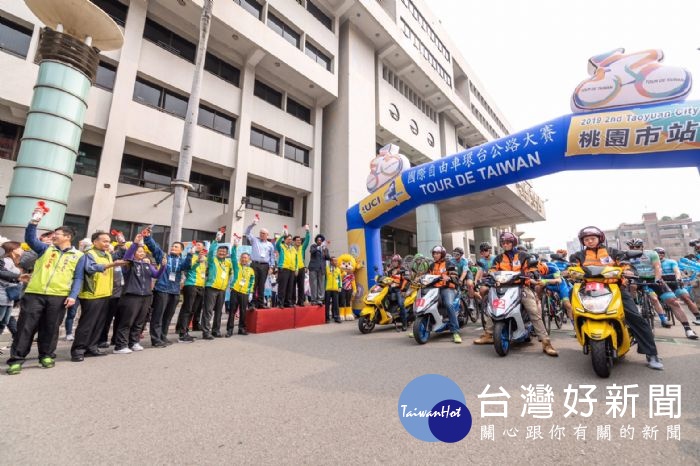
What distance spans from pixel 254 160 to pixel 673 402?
54.7 ft

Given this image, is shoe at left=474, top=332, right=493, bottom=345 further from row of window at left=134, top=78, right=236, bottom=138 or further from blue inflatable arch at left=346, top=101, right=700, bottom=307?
row of window at left=134, top=78, right=236, bottom=138

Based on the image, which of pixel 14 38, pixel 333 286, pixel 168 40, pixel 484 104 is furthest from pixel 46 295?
pixel 484 104

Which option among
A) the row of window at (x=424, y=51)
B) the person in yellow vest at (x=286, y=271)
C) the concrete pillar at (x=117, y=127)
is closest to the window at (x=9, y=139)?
the concrete pillar at (x=117, y=127)

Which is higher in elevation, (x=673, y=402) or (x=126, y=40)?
(x=126, y=40)

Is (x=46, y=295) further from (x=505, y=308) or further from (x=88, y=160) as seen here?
(x=88, y=160)

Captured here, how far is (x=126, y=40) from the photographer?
41.0 feet

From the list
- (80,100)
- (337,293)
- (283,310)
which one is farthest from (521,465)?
(80,100)

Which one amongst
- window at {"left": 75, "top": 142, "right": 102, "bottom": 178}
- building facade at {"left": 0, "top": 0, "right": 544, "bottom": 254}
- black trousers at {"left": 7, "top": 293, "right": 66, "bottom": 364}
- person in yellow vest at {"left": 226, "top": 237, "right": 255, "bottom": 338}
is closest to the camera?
black trousers at {"left": 7, "top": 293, "right": 66, "bottom": 364}

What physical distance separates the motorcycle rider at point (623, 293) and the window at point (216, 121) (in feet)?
51.9

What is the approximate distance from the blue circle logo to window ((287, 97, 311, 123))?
18788mm

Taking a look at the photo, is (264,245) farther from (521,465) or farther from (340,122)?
(340,122)

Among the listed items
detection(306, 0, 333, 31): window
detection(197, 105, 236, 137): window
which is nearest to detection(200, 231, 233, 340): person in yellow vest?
detection(197, 105, 236, 137): window

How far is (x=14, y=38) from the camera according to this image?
10516mm

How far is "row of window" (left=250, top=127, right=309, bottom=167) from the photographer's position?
1709 centimetres
